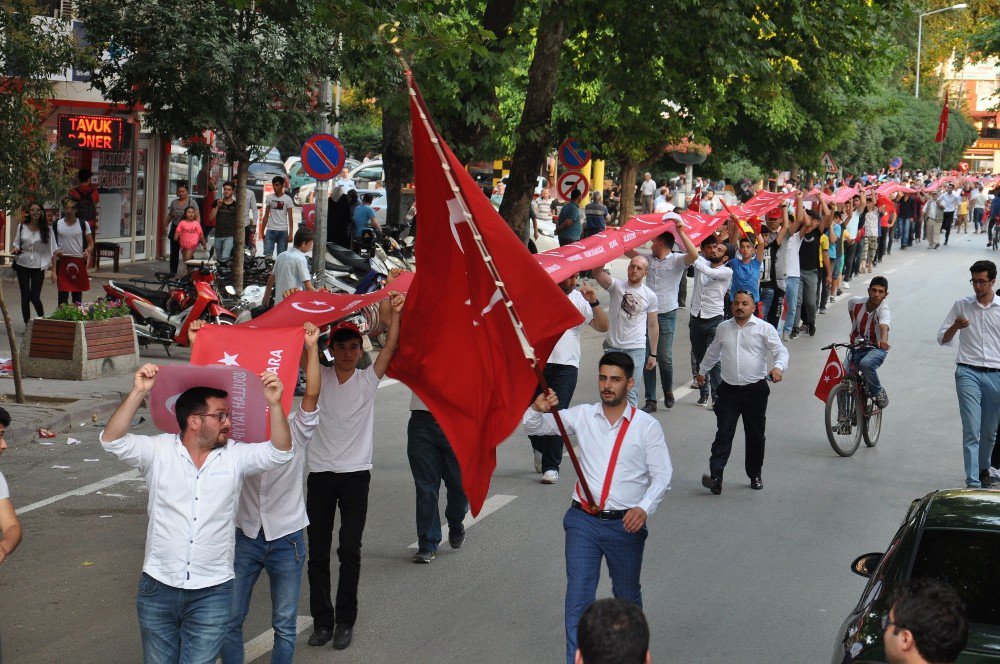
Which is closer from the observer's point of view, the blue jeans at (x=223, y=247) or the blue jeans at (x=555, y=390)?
the blue jeans at (x=555, y=390)

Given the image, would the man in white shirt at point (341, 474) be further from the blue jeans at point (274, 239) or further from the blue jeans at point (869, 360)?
the blue jeans at point (274, 239)

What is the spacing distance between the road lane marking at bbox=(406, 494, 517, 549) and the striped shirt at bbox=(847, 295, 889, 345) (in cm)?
436

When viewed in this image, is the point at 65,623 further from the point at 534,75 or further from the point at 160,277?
the point at 160,277

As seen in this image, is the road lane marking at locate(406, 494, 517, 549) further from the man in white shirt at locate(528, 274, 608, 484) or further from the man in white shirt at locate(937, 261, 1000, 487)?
the man in white shirt at locate(937, 261, 1000, 487)

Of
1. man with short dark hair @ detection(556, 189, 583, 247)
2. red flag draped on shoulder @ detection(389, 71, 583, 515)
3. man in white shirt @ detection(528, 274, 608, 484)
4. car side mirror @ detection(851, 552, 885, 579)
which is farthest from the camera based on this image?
man with short dark hair @ detection(556, 189, 583, 247)

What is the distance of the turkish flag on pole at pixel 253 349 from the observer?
6.17m

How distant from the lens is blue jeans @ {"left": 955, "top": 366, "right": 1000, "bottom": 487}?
10818mm

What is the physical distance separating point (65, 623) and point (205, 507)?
2545mm

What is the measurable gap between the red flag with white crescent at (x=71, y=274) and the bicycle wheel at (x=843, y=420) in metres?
10.4

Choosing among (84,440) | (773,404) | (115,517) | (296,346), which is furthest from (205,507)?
(773,404)

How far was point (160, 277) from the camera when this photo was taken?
1928 cm

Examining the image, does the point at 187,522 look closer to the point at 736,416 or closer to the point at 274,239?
the point at 736,416

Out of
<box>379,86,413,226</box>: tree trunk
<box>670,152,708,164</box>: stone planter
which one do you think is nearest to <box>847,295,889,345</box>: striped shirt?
<box>379,86,413,226</box>: tree trunk

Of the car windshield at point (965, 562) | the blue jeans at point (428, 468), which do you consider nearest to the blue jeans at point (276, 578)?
the blue jeans at point (428, 468)
